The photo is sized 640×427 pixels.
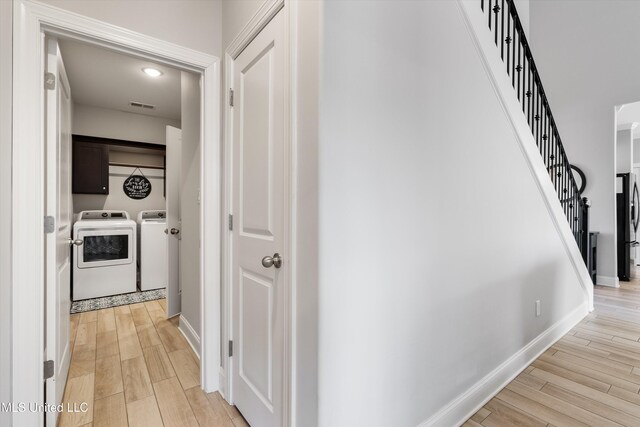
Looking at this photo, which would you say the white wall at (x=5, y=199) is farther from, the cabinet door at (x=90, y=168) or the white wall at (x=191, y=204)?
the cabinet door at (x=90, y=168)

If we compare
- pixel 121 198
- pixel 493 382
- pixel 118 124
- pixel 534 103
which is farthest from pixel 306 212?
pixel 121 198

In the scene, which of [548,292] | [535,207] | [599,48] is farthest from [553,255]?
[599,48]

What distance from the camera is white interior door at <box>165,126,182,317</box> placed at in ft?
9.87

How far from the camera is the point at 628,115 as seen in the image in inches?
185

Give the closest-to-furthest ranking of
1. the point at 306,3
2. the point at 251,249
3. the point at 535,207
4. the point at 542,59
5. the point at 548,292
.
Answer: the point at 306,3
the point at 251,249
the point at 535,207
the point at 548,292
the point at 542,59

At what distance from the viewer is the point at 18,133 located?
4.24ft

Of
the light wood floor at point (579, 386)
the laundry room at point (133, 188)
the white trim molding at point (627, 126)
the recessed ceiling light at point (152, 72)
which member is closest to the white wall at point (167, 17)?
the laundry room at point (133, 188)

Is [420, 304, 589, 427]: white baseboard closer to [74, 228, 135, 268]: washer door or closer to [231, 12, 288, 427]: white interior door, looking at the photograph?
[231, 12, 288, 427]: white interior door


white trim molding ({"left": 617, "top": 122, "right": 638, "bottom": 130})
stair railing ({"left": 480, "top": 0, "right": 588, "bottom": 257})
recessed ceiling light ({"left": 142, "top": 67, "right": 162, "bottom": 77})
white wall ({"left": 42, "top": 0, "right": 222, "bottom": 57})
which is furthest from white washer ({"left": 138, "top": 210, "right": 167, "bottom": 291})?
white trim molding ({"left": 617, "top": 122, "right": 638, "bottom": 130})

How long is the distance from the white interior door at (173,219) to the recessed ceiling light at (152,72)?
2.09 ft

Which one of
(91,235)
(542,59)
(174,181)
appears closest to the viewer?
(174,181)

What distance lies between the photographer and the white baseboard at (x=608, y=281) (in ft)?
13.7

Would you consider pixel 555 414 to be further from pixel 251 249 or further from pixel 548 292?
pixel 251 249

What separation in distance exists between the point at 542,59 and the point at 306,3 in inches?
213
